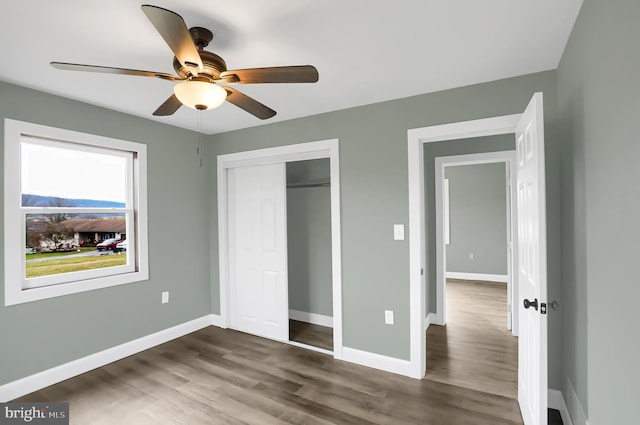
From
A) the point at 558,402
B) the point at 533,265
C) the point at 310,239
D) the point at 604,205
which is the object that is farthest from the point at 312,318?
the point at 604,205

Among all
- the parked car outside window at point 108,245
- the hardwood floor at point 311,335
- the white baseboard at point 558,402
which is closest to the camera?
the white baseboard at point 558,402

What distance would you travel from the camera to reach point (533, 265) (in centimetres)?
187

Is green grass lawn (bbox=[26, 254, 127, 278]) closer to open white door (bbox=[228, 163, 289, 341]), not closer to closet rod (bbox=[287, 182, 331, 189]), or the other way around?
open white door (bbox=[228, 163, 289, 341])

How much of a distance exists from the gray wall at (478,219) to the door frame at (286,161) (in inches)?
179

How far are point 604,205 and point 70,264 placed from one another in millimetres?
3910

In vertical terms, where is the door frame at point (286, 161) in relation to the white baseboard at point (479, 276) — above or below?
above

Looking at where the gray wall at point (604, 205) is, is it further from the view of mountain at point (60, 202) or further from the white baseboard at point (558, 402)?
the view of mountain at point (60, 202)

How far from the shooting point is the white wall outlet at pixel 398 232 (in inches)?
113

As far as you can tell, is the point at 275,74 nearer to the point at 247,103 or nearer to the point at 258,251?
the point at 247,103

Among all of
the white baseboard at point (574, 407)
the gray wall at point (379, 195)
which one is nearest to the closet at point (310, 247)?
the gray wall at point (379, 195)

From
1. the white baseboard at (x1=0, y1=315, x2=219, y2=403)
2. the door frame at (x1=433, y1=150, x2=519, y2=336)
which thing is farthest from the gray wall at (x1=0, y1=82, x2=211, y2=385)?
the door frame at (x1=433, y1=150, x2=519, y2=336)

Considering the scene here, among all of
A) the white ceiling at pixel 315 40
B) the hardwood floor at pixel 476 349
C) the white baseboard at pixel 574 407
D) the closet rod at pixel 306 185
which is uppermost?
the white ceiling at pixel 315 40

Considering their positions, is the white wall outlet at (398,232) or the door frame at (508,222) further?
the door frame at (508,222)

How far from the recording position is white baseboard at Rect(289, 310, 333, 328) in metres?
4.14
